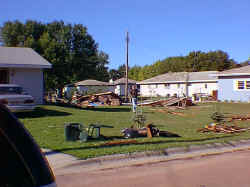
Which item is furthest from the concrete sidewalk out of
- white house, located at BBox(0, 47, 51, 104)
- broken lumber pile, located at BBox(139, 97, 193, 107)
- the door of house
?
broken lumber pile, located at BBox(139, 97, 193, 107)

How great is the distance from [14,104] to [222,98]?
84.6 ft

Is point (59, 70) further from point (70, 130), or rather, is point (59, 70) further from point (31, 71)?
point (70, 130)

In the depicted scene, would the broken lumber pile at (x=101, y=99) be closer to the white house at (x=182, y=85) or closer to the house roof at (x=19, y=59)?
A: the house roof at (x=19, y=59)

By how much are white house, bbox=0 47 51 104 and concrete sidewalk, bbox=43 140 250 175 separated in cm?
1218

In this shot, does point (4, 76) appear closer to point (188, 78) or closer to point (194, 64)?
point (188, 78)

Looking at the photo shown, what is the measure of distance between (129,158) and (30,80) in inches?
543

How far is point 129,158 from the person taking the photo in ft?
27.1

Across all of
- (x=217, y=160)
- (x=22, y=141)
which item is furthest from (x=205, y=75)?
(x=22, y=141)

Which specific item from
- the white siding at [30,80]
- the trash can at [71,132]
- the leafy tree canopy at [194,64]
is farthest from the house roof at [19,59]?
the leafy tree canopy at [194,64]

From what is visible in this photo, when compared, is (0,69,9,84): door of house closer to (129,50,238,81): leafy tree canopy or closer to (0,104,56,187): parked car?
(0,104,56,187): parked car

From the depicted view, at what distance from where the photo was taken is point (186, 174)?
7.12 m

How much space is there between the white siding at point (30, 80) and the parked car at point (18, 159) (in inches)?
735

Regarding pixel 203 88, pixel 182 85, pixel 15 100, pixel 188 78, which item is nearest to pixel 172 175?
pixel 15 100

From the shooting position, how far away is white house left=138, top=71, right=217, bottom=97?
147ft
